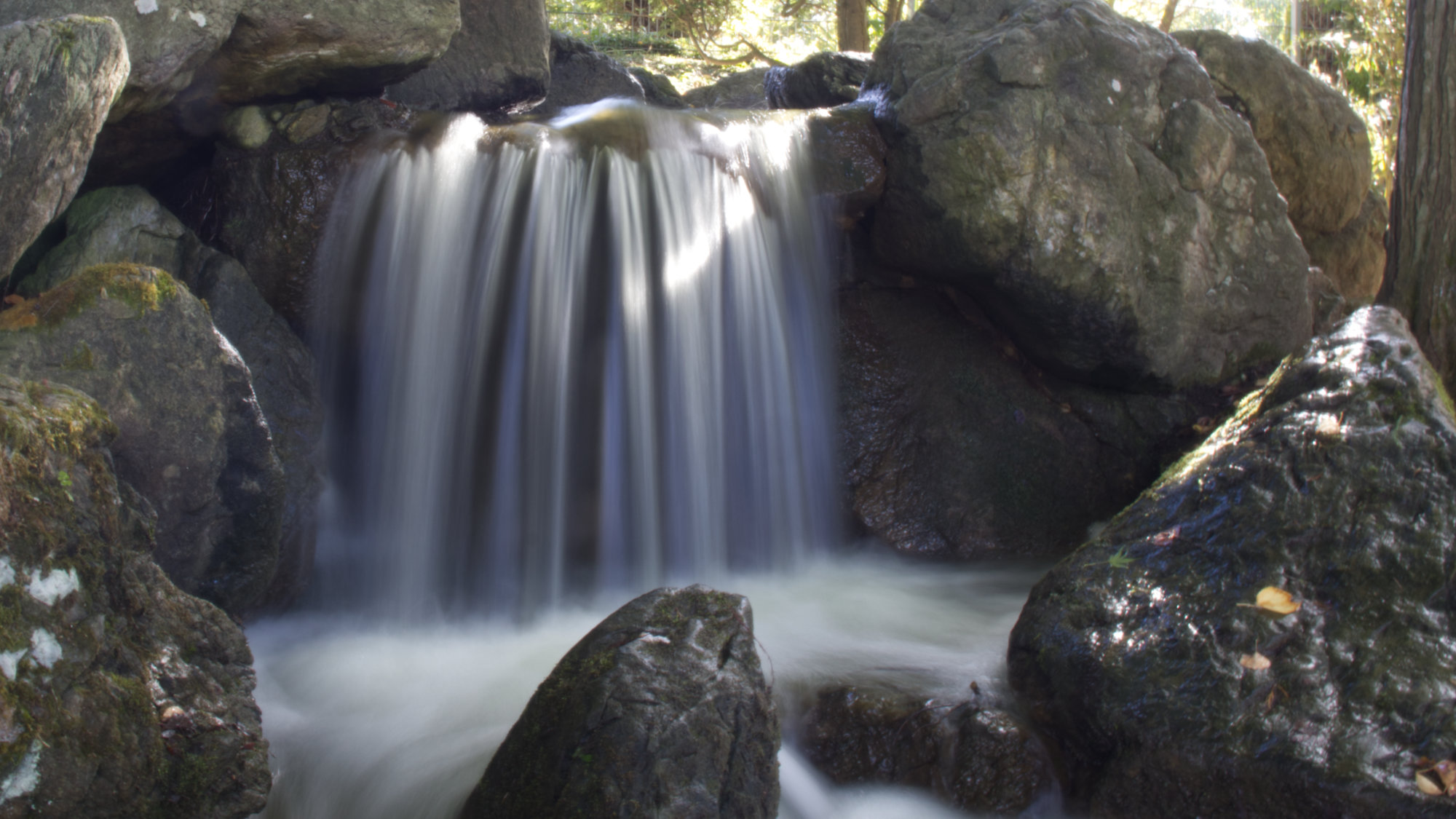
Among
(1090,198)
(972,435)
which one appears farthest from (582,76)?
(972,435)

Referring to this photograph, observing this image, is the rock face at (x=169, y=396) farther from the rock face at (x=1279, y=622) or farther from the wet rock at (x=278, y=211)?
the rock face at (x=1279, y=622)

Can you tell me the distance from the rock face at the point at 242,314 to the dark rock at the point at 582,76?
3.61 metres

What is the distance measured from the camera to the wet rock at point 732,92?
9477 millimetres

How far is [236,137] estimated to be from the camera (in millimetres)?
4945

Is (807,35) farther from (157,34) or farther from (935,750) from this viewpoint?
(935,750)

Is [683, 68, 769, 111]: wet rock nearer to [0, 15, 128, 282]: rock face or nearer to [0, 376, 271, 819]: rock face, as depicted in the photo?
[0, 15, 128, 282]: rock face

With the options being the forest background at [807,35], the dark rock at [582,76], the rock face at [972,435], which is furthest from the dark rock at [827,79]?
the forest background at [807,35]

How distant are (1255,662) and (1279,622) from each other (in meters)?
0.19

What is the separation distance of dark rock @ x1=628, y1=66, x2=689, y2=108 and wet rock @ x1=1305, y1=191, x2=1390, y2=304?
548cm

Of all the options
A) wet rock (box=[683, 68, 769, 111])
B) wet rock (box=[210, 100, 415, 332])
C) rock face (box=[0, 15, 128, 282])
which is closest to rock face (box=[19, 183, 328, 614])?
wet rock (box=[210, 100, 415, 332])

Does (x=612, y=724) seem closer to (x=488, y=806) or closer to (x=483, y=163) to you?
(x=488, y=806)

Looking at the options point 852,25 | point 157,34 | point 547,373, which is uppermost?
point 852,25

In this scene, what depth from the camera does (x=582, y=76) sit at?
8102 mm

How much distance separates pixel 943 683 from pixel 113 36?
3830mm
